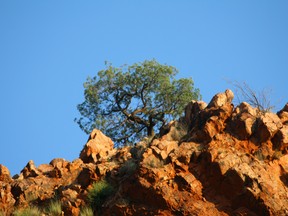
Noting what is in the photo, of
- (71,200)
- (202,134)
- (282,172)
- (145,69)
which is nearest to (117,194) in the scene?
(71,200)

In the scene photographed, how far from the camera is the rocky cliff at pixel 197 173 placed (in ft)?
64.0

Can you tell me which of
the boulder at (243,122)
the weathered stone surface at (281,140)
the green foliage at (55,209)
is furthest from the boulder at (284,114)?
the green foliage at (55,209)

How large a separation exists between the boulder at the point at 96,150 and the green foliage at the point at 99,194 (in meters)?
3.52

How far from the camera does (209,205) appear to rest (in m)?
19.5

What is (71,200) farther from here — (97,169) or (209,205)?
(209,205)

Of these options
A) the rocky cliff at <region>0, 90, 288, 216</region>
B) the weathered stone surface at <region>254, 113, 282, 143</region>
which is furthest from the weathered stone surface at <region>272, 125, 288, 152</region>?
the weathered stone surface at <region>254, 113, 282, 143</region>

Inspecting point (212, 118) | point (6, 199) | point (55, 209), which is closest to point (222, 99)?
point (212, 118)

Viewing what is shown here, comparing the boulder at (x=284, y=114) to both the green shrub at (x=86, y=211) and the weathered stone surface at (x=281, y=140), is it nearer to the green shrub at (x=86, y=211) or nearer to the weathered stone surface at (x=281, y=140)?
the weathered stone surface at (x=281, y=140)

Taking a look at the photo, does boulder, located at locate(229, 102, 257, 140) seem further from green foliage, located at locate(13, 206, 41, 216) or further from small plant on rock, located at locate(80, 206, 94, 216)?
green foliage, located at locate(13, 206, 41, 216)

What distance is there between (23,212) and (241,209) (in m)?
7.96

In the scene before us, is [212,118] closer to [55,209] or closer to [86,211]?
[86,211]

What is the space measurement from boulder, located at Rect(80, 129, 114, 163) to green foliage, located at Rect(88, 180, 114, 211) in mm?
3522

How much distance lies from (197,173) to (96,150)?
22.3ft

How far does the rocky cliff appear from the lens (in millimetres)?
19516
